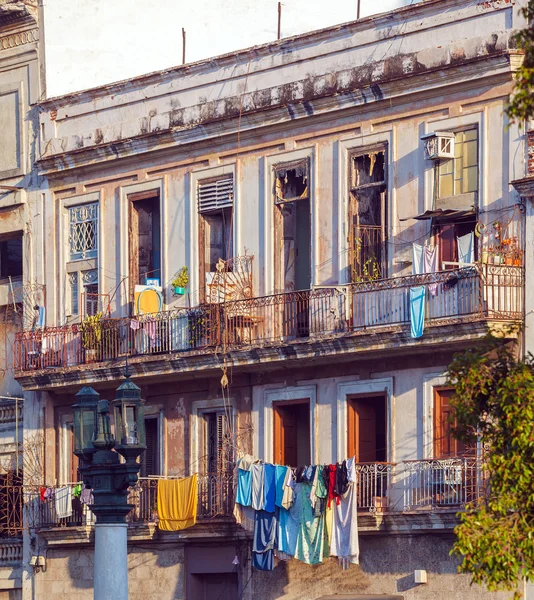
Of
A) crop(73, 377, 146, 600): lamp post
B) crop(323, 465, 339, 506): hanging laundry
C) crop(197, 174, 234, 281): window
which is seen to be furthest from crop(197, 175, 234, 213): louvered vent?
crop(73, 377, 146, 600): lamp post

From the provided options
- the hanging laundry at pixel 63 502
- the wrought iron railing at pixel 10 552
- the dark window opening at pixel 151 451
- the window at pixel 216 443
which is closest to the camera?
the window at pixel 216 443

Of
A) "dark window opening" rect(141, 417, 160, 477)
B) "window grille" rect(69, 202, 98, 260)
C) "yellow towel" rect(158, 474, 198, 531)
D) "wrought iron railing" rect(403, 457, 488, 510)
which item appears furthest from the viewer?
"window grille" rect(69, 202, 98, 260)

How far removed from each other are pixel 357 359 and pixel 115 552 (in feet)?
27.3

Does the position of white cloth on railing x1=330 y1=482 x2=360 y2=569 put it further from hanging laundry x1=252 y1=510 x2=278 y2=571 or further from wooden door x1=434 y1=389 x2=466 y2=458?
wooden door x1=434 y1=389 x2=466 y2=458

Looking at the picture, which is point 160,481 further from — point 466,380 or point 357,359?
point 466,380

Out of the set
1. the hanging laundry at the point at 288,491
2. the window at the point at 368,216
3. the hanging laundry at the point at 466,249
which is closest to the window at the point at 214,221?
the window at the point at 368,216

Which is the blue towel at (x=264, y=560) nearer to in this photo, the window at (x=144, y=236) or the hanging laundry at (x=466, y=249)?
the hanging laundry at (x=466, y=249)

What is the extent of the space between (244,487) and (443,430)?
12.6 ft

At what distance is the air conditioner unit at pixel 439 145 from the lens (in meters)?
32.5

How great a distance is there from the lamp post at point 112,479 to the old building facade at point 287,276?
6.50 metres

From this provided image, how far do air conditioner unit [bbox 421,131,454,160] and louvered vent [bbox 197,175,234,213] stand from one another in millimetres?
4956

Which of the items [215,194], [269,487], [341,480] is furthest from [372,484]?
[215,194]

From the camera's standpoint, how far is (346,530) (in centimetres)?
3297

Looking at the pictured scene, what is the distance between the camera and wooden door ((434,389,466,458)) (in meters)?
32.5
